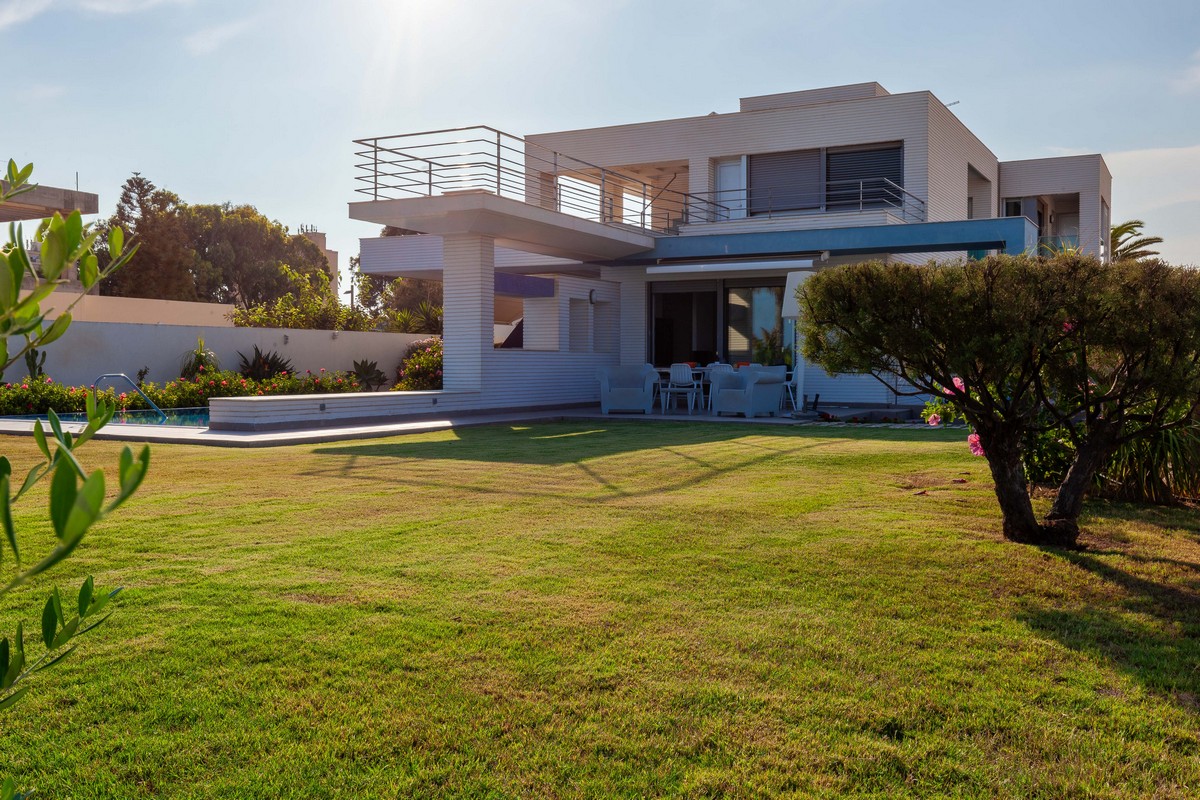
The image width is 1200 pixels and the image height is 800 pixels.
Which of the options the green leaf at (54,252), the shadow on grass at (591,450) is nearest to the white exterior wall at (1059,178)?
the shadow on grass at (591,450)

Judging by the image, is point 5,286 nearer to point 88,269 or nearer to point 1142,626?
point 88,269

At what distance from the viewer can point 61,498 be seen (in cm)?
78

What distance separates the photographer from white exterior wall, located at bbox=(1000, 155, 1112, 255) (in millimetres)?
30859

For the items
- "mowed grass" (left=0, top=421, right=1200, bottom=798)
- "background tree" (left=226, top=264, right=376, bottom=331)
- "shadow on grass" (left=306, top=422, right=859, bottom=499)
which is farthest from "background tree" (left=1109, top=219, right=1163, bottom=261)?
"mowed grass" (left=0, top=421, right=1200, bottom=798)

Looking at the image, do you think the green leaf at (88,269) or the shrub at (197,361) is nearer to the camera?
the green leaf at (88,269)

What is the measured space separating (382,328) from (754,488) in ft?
89.0

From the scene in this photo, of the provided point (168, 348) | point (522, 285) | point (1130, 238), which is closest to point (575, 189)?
point (522, 285)

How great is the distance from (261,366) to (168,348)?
6.29 feet

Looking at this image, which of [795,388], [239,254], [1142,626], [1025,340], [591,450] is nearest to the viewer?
[1142,626]

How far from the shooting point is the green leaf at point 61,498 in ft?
2.51

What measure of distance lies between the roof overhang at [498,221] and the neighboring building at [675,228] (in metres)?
0.04

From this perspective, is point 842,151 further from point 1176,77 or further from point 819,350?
point 819,350

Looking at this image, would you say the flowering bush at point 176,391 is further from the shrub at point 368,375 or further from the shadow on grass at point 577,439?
the shadow on grass at point 577,439

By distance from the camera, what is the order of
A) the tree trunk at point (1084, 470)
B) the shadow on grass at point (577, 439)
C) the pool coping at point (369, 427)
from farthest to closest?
the pool coping at point (369, 427) < the shadow on grass at point (577, 439) < the tree trunk at point (1084, 470)
